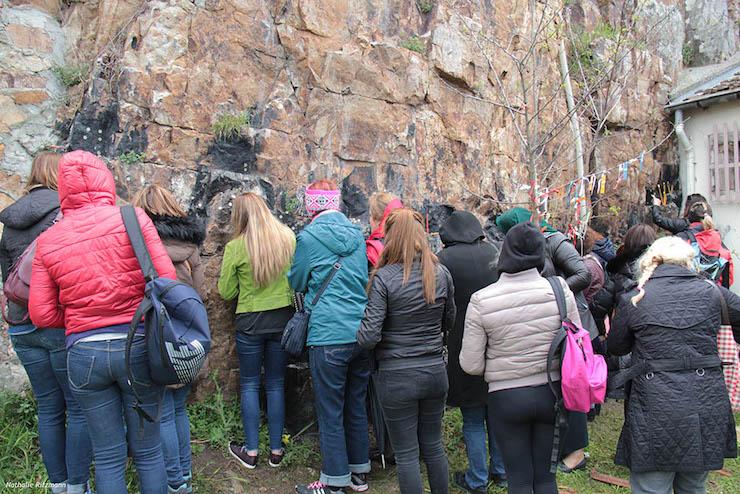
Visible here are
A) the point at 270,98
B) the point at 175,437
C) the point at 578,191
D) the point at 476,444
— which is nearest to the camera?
the point at 175,437

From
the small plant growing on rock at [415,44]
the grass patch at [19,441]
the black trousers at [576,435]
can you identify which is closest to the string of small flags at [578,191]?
the small plant growing on rock at [415,44]

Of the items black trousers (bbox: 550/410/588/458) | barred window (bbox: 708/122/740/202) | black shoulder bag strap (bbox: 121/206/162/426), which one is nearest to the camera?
black shoulder bag strap (bbox: 121/206/162/426)

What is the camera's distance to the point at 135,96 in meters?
5.36

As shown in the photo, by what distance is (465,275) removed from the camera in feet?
13.8

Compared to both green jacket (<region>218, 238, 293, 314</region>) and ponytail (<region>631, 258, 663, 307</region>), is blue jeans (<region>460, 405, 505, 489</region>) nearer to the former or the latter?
ponytail (<region>631, 258, 663, 307</region>)

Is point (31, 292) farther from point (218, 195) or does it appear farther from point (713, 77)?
point (713, 77)

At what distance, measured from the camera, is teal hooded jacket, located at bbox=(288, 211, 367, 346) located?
407 cm

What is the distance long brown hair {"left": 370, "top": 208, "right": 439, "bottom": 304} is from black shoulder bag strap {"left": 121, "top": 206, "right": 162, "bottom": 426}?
146 cm

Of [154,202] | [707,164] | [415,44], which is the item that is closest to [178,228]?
[154,202]

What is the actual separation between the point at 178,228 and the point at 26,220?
956mm

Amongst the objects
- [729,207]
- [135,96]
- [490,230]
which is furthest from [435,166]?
[729,207]

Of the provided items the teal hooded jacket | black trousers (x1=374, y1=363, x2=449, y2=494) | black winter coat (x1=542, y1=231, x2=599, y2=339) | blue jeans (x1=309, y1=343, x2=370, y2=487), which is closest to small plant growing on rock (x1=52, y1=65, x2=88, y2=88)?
the teal hooded jacket

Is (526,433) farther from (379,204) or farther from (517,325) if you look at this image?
(379,204)

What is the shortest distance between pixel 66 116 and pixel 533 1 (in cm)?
588
